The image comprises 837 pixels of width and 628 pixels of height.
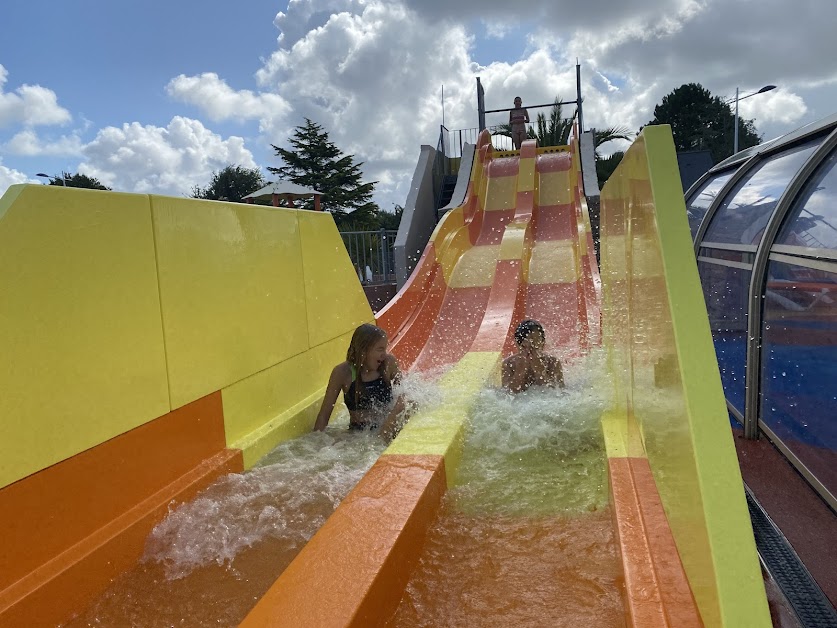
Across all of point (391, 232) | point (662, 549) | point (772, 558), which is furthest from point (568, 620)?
point (391, 232)

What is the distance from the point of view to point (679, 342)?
1.68 m

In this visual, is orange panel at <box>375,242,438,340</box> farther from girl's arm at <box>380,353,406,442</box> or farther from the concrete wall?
girl's arm at <box>380,353,406,442</box>

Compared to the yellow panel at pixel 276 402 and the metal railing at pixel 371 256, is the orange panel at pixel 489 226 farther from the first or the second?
the yellow panel at pixel 276 402

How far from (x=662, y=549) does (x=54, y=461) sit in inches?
85.2

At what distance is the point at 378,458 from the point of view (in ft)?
9.89

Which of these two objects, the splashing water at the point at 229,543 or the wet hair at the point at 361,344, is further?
the wet hair at the point at 361,344

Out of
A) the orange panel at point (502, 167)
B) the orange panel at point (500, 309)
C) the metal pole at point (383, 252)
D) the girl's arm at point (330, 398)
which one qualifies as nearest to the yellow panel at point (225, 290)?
the girl's arm at point (330, 398)

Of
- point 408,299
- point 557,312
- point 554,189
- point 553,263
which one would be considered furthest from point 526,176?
point 408,299

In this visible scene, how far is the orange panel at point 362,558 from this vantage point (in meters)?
1.81

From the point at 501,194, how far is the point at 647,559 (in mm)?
9845

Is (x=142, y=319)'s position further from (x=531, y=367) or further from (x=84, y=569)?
(x=531, y=367)

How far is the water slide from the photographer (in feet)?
5.82

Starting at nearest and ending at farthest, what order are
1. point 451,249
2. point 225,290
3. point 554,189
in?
point 225,290 → point 451,249 → point 554,189

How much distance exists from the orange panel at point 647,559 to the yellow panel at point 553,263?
17.4 feet
